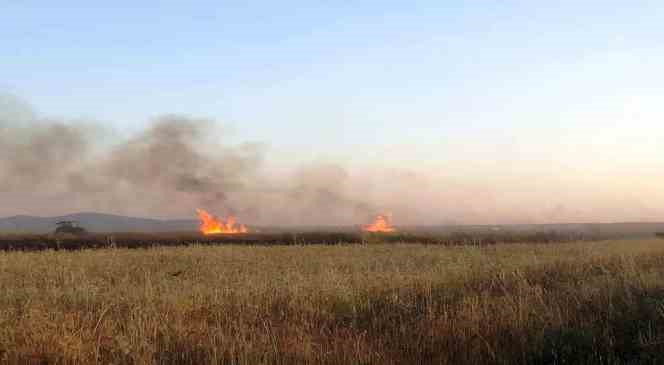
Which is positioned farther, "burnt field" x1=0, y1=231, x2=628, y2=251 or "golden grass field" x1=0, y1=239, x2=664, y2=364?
"burnt field" x1=0, y1=231, x2=628, y2=251

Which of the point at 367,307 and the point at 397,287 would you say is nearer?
the point at 367,307

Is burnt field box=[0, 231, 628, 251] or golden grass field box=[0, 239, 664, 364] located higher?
burnt field box=[0, 231, 628, 251]

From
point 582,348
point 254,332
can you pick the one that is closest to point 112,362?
point 254,332

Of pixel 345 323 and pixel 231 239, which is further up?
pixel 231 239

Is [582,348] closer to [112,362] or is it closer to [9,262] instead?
[112,362]

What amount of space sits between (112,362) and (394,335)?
4595mm

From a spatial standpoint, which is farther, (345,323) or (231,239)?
(231,239)

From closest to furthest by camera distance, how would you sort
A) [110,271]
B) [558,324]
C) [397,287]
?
[558,324] → [397,287] → [110,271]

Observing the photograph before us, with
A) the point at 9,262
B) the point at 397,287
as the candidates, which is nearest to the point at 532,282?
the point at 397,287

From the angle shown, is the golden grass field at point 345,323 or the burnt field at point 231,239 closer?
the golden grass field at point 345,323

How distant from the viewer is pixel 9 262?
22.2 m

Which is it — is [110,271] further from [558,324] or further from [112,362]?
[558,324]

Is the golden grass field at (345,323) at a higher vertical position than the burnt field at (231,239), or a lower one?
lower

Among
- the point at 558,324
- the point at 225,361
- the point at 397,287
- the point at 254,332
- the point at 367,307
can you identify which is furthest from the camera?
the point at 397,287
